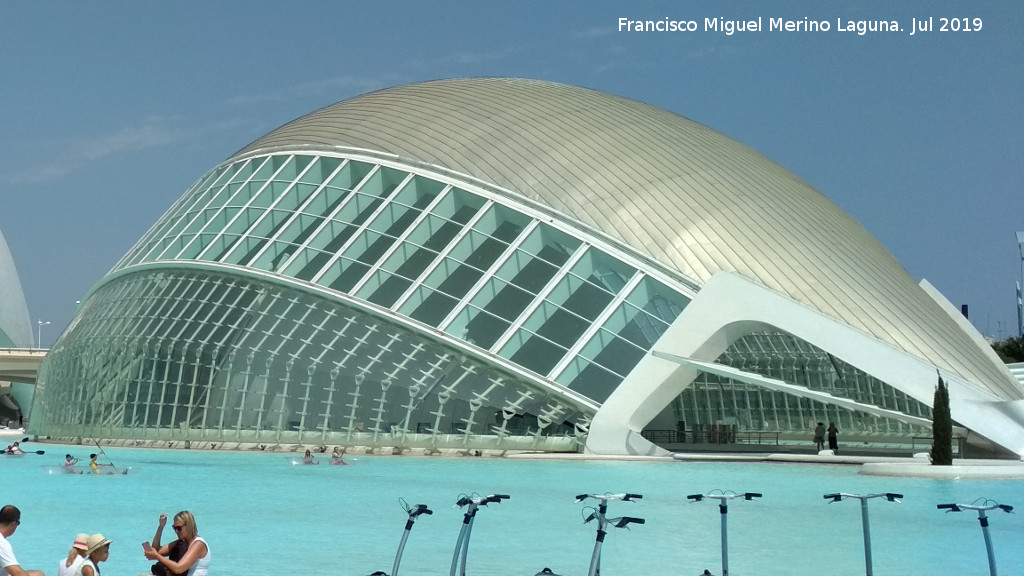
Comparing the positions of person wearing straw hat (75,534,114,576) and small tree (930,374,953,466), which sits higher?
small tree (930,374,953,466)

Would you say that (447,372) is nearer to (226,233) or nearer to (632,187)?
(632,187)

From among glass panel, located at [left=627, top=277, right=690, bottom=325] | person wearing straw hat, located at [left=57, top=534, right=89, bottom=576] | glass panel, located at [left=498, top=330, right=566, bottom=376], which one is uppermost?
glass panel, located at [left=627, top=277, right=690, bottom=325]

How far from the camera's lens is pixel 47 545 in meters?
13.9

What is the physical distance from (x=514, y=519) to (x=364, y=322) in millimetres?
16831

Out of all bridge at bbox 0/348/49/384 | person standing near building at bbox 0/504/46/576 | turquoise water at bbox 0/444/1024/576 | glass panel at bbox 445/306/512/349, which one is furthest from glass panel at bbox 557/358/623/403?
bridge at bbox 0/348/49/384

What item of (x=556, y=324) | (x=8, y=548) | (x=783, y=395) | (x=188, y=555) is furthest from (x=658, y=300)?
(x=8, y=548)

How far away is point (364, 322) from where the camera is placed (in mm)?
33094

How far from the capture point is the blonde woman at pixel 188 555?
9.95 meters

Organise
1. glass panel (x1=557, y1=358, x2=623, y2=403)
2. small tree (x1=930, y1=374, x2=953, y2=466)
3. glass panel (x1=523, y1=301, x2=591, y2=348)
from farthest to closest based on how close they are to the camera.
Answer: glass panel (x1=523, y1=301, x2=591, y2=348), glass panel (x1=557, y1=358, x2=623, y2=403), small tree (x1=930, y1=374, x2=953, y2=466)

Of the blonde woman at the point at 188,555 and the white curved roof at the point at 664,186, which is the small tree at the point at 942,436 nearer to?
the white curved roof at the point at 664,186

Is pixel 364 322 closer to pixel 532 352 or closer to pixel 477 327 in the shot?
pixel 477 327

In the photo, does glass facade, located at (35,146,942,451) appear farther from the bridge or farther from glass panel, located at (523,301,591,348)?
the bridge

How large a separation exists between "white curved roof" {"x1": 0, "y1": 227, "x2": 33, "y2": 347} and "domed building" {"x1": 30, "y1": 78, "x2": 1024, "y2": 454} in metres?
61.5

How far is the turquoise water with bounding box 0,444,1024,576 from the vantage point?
13.1m
